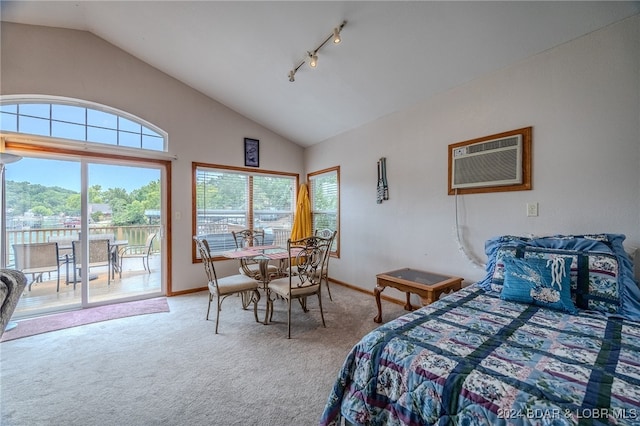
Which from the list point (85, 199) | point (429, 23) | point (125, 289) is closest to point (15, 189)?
point (85, 199)

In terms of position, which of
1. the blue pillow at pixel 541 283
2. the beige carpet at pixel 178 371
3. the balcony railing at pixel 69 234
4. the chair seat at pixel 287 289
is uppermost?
the balcony railing at pixel 69 234

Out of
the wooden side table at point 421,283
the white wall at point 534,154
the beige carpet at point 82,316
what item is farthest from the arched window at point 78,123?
the wooden side table at point 421,283

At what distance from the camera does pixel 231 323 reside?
9.91 ft

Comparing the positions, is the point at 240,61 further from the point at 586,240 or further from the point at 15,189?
the point at 586,240

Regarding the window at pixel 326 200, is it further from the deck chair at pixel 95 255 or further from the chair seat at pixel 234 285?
the deck chair at pixel 95 255

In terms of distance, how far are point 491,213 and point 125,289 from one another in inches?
196

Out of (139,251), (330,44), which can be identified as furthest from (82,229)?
(330,44)

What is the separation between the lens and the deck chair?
3.55m

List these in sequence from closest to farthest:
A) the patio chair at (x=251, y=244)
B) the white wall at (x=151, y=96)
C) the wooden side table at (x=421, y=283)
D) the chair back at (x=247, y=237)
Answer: the wooden side table at (x=421, y=283) → the white wall at (x=151, y=96) → the patio chair at (x=251, y=244) → the chair back at (x=247, y=237)

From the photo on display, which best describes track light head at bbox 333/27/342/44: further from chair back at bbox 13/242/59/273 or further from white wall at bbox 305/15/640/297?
chair back at bbox 13/242/59/273

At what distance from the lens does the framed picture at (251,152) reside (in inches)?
187

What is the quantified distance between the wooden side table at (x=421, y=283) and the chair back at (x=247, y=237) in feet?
7.20

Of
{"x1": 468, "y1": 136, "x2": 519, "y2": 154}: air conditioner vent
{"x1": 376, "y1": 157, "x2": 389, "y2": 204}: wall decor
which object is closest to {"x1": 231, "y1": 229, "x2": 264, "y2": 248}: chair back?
{"x1": 376, "y1": 157, "x2": 389, "y2": 204}: wall decor

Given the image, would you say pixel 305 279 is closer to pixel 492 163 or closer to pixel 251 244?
pixel 251 244
